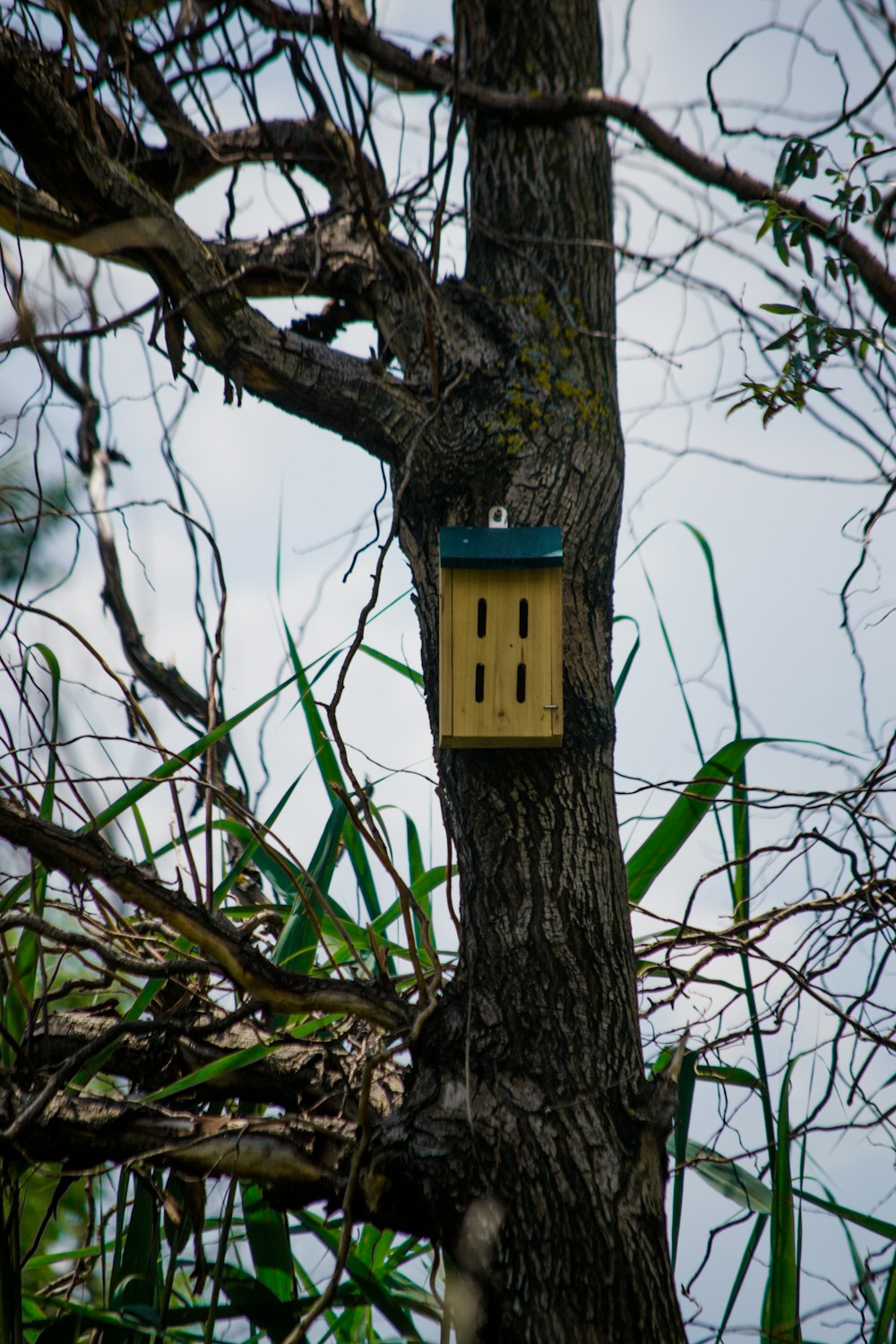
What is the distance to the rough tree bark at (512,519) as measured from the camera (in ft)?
3.24

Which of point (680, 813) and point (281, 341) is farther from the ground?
point (281, 341)

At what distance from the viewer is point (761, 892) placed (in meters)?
1.30

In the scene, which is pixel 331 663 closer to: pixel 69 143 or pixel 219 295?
pixel 219 295

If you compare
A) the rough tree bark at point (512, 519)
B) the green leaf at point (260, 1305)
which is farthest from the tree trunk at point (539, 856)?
the green leaf at point (260, 1305)

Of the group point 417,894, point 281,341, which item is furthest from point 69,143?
point 417,894

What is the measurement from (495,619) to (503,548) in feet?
0.27

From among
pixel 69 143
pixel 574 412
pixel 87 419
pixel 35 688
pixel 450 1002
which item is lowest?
pixel 450 1002

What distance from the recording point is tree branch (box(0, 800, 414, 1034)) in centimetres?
104

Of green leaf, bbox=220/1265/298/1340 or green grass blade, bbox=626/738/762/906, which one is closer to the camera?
green leaf, bbox=220/1265/298/1340

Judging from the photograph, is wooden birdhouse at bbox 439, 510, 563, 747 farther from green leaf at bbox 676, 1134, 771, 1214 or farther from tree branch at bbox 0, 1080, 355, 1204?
green leaf at bbox 676, 1134, 771, 1214

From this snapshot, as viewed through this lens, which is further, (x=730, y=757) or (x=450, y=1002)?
(x=730, y=757)

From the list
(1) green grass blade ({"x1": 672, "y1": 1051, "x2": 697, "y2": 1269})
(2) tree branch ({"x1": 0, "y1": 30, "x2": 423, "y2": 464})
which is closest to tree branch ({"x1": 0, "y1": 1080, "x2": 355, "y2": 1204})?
(1) green grass blade ({"x1": 672, "y1": 1051, "x2": 697, "y2": 1269})

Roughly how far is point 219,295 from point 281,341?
0.29 ft

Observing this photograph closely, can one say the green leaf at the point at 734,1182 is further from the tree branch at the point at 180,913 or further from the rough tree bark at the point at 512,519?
the tree branch at the point at 180,913
